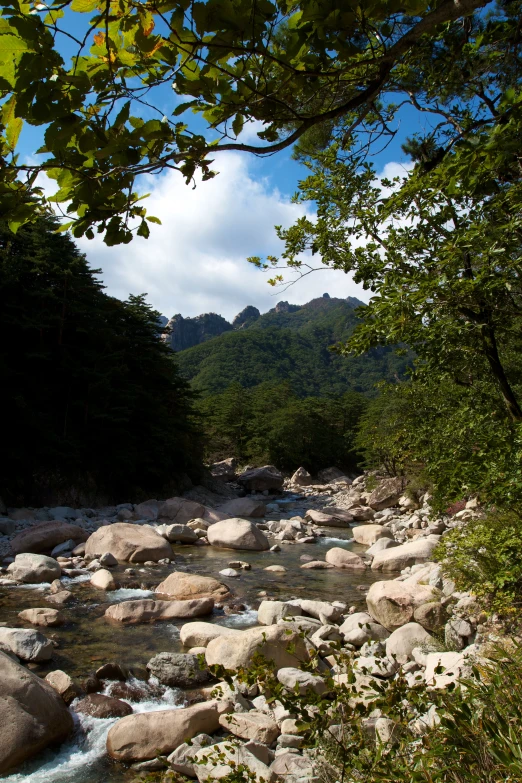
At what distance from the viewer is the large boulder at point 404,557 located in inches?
422

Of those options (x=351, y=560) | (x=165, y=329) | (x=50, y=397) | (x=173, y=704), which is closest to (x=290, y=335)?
(x=165, y=329)

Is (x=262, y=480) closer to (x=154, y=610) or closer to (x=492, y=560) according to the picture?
(x=154, y=610)

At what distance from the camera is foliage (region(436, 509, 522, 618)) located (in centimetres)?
447

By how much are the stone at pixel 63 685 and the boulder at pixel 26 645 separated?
0.51 m

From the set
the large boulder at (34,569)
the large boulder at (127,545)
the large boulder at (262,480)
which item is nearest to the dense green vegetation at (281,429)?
the large boulder at (262,480)

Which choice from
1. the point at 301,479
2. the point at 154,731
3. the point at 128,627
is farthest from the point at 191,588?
the point at 301,479

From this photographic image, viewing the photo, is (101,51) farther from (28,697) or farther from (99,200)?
(28,697)

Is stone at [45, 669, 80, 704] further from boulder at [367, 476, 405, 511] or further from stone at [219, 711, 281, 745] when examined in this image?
boulder at [367, 476, 405, 511]

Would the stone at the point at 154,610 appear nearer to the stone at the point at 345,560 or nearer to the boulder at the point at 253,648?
the boulder at the point at 253,648

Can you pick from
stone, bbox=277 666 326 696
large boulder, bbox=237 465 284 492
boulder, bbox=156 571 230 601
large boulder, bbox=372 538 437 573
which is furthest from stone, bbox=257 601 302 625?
large boulder, bbox=237 465 284 492

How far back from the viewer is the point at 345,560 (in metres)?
11.5

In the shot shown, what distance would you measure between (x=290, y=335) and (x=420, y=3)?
91022 millimetres

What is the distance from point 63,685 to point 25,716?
91 centimetres

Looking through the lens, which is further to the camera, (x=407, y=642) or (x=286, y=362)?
(x=286, y=362)
